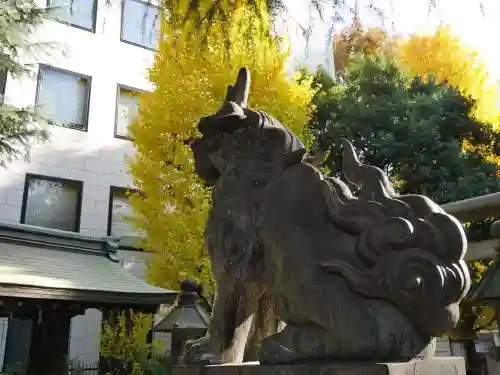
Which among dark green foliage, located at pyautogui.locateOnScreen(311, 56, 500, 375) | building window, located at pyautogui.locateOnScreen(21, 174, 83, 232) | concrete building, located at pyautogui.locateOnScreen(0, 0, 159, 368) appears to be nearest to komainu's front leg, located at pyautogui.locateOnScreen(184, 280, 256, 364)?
dark green foliage, located at pyautogui.locateOnScreen(311, 56, 500, 375)

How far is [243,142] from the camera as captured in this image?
2.26m

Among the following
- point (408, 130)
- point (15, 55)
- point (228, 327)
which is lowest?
point (228, 327)

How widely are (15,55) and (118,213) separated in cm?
443

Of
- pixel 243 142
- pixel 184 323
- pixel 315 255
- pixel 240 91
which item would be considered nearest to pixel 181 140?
pixel 184 323

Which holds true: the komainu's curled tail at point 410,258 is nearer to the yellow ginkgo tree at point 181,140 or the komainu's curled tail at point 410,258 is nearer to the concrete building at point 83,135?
the yellow ginkgo tree at point 181,140

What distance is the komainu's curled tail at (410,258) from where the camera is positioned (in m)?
1.71

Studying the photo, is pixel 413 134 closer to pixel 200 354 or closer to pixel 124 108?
pixel 124 108

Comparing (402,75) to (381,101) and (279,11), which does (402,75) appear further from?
(279,11)

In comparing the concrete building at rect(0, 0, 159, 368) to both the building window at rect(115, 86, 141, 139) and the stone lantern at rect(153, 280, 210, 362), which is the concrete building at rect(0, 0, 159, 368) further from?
the stone lantern at rect(153, 280, 210, 362)

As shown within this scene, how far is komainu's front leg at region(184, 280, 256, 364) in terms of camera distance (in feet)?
6.77

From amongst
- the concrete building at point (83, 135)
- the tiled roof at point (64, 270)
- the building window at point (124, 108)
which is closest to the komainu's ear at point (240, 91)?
the tiled roof at point (64, 270)

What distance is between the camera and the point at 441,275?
5.58ft

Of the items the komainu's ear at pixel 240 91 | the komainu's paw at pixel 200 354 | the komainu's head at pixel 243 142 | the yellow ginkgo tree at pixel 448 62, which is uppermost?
the yellow ginkgo tree at pixel 448 62

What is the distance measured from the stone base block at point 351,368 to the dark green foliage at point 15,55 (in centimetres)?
685
